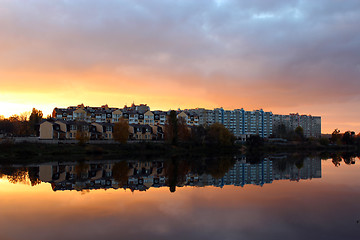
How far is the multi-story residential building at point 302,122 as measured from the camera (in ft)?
559

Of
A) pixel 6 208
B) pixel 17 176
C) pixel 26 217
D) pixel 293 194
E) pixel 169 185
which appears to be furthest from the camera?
pixel 17 176

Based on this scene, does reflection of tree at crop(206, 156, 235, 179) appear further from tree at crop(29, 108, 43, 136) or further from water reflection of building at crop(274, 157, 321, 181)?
tree at crop(29, 108, 43, 136)

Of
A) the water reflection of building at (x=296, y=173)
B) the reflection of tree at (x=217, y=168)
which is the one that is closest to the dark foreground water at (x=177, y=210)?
the water reflection of building at (x=296, y=173)

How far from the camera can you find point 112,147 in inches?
2598

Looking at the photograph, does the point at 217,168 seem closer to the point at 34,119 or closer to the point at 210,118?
the point at 34,119

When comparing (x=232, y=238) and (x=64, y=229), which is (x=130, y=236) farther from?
(x=232, y=238)

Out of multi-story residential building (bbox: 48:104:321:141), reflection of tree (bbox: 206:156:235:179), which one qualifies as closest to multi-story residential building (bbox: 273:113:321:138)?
multi-story residential building (bbox: 48:104:321:141)

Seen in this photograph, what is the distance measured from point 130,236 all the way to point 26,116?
121 metres

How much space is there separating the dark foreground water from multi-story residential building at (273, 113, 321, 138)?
149m

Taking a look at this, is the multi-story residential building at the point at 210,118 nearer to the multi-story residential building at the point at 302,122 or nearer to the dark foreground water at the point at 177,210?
the multi-story residential building at the point at 302,122

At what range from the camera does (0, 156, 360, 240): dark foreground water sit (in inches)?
504

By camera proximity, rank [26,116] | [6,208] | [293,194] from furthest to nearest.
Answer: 1. [26,116]
2. [293,194]
3. [6,208]

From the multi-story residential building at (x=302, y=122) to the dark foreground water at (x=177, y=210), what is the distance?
14853 cm

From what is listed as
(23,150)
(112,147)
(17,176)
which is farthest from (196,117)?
(17,176)
